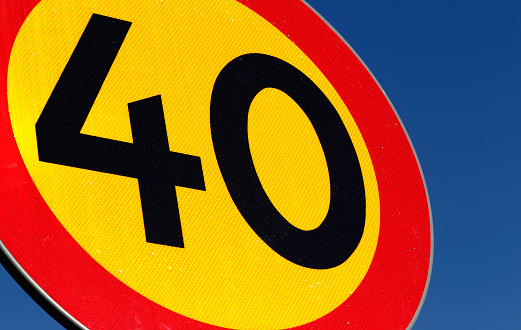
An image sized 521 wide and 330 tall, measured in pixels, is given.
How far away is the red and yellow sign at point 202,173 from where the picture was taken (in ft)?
2.79

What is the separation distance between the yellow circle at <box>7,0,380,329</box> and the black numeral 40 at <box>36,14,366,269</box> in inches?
0.4

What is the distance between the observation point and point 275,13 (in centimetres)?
122

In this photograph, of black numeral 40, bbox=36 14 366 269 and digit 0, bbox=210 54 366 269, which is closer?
black numeral 40, bbox=36 14 366 269

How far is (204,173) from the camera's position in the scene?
38.6 inches

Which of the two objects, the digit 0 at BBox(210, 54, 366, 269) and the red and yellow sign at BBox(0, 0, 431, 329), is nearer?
the red and yellow sign at BBox(0, 0, 431, 329)

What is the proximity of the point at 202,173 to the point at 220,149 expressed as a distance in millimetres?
59

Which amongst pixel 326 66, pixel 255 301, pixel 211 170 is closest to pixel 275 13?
pixel 326 66

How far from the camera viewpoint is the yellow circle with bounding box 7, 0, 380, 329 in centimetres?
87

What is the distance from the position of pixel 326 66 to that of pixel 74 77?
46cm

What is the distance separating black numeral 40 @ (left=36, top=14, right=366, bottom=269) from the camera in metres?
0.91

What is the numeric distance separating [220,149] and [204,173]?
56 mm

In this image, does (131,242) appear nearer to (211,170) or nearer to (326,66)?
(211,170)

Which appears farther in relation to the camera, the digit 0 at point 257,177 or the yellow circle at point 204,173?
the digit 0 at point 257,177

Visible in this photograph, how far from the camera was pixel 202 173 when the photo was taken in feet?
3.21
